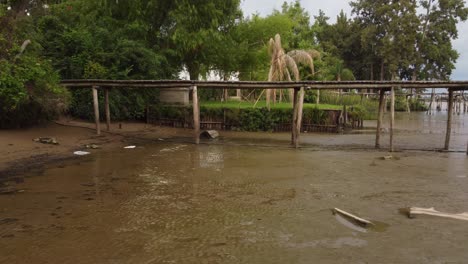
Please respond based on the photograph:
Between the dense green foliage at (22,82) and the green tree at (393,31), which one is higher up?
the green tree at (393,31)

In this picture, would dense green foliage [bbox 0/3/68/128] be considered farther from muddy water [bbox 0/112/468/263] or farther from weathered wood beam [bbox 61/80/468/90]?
muddy water [bbox 0/112/468/263]

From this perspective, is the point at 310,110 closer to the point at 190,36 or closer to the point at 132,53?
the point at 190,36

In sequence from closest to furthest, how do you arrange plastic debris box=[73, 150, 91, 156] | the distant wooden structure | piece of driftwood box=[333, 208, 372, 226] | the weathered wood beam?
piece of driftwood box=[333, 208, 372, 226]
plastic debris box=[73, 150, 91, 156]
the weathered wood beam
the distant wooden structure

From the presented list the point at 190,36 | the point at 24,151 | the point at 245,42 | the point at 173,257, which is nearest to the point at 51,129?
the point at 24,151

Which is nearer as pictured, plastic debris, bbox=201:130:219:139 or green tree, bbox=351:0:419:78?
plastic debris, bbox=201:130:219:139

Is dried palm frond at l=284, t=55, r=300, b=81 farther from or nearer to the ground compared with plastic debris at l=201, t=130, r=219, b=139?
farther from the ground

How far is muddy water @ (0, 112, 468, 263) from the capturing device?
494 cm

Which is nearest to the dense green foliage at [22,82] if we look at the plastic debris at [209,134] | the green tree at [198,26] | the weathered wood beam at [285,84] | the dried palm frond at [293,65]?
the weathered wood beam at [285,84]

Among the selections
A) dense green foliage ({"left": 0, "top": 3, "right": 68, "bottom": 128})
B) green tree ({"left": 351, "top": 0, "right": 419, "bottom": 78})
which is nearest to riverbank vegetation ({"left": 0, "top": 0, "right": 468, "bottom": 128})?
dense green foliage ({"left": 0, "top": 3, "right": 68, "bottom": 128})

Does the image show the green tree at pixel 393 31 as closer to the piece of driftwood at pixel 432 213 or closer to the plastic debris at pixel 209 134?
the plastic debris at pixel 209 134

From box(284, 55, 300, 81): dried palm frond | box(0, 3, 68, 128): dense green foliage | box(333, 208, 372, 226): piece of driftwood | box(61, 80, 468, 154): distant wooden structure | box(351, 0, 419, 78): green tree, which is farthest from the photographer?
box(351, 0, 419, 78): green tree

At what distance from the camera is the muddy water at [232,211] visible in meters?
4.94

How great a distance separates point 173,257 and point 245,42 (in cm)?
2173

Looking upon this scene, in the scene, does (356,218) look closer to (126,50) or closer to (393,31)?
(126,50)
